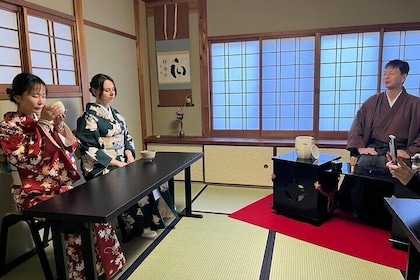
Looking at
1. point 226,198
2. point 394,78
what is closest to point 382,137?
point 394,78

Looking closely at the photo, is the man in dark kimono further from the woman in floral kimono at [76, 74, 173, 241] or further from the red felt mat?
the woman in floral kimono at [76, 74, 173, 241]

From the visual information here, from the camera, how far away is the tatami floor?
83.0 inches

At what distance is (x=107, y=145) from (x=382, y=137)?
2.58 m

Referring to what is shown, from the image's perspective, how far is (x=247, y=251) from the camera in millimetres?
2416

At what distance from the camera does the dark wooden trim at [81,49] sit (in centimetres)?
313

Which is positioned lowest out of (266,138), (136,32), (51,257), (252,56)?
(51,257)

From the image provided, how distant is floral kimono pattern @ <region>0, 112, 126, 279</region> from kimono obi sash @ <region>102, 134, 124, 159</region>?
18.7 inches

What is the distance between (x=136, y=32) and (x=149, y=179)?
2896 millimetres

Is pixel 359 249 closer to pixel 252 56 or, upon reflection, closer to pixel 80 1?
pixel 252 56

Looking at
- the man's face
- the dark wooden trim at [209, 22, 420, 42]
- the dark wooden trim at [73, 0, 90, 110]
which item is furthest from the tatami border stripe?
the dark wooden trim at [209, 22, 420, 42]

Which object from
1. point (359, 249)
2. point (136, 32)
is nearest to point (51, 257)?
point (359, 249)

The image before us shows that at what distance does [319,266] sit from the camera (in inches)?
86.1

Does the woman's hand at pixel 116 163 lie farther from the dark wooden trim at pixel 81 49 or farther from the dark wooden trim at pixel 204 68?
the dark wooden trim at pixel 204 68

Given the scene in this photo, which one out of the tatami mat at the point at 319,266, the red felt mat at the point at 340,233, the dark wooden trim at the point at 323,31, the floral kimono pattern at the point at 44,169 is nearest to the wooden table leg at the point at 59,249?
the floral kimono pattern at the point at 44,169
